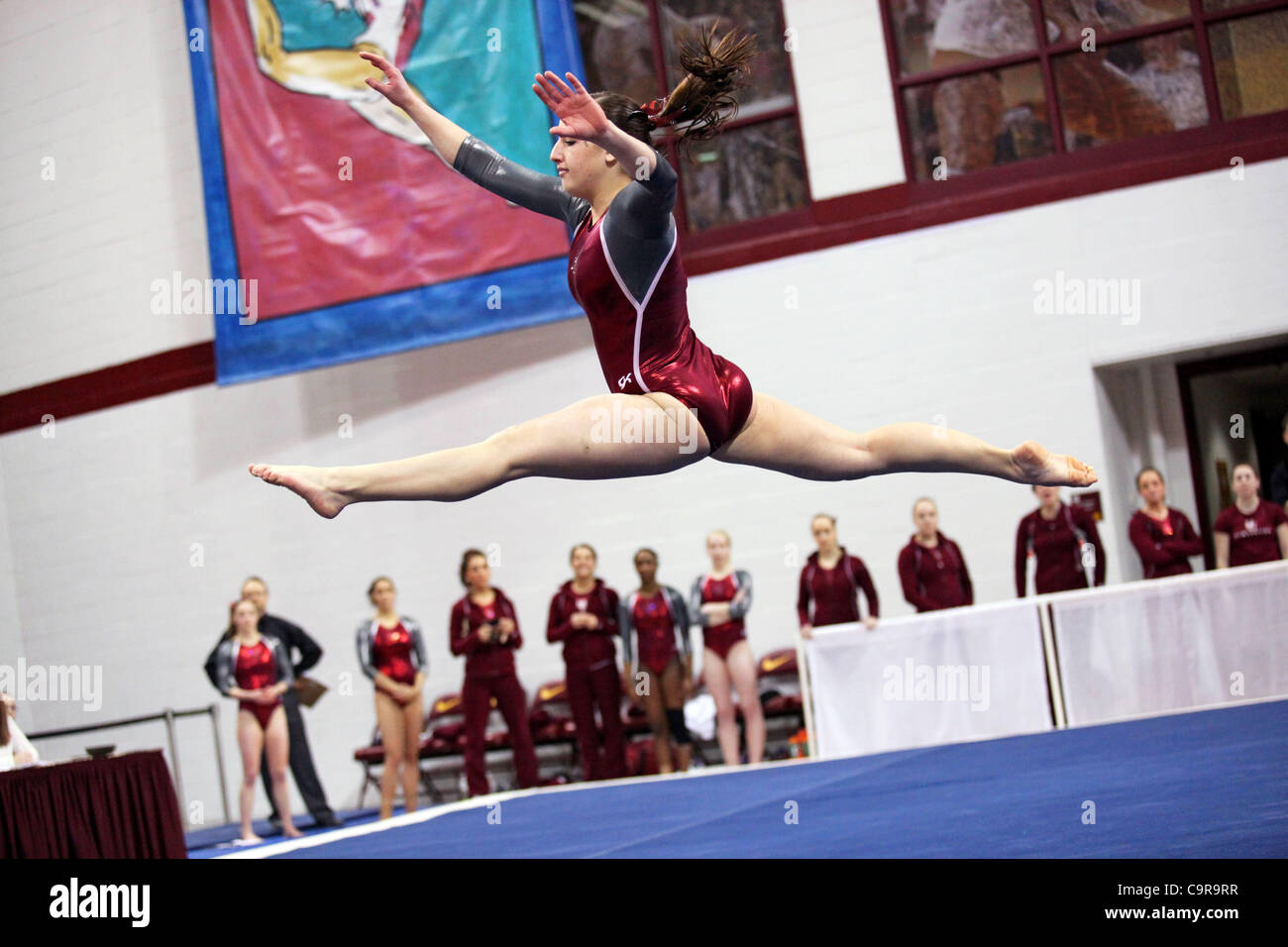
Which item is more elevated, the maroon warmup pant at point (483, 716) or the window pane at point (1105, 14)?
the window pane at point (1105, 14)

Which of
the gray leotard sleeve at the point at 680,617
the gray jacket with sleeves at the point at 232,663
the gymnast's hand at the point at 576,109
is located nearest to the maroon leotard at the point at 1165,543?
the gray leotard sleeve at the point at 680,617

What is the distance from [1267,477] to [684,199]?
178 inches

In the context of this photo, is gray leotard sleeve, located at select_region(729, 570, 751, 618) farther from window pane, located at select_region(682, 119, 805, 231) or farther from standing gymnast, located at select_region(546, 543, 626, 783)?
window pane, located at select_region(682, 119, 805, 231)

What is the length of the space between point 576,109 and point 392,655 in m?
5.91

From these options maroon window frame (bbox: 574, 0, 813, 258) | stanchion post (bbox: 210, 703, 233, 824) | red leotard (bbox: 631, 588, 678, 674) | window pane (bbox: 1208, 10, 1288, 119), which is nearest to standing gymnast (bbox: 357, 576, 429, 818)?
red leotard (bbox: 631, 588, 678, 674)

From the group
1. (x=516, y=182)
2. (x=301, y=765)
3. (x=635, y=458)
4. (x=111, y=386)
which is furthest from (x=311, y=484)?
(x=111, y=386)

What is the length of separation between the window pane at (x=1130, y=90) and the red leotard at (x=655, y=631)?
4.23 metres

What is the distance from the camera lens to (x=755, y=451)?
3098 millimetres

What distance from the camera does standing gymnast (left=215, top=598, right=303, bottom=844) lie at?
25.4ft

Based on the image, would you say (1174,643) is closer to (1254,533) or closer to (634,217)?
(1254,533)

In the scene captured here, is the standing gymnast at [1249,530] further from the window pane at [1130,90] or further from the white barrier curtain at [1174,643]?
the window pane at [1130,90]

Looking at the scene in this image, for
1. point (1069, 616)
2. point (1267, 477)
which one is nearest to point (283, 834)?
point (1069, 616)

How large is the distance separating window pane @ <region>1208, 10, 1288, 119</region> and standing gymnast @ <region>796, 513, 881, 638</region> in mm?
3982

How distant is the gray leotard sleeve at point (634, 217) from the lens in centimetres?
274
